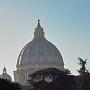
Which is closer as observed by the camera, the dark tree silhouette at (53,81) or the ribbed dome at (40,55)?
the dark tree silhouette at (53,81)

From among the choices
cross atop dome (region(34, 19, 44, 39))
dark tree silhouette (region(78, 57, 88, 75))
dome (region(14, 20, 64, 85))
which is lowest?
dark tree silhouette (region(78, 57, 88, 75))

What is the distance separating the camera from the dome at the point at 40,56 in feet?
482

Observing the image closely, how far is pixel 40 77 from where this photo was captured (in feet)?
171

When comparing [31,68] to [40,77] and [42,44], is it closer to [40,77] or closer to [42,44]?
[42,44]

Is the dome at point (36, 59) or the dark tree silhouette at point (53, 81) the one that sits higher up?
the dome at point (36, 59)

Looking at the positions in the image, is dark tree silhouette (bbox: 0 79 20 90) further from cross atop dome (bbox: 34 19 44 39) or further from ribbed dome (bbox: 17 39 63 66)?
cross atop dome (bbox: 34 19 44 39)

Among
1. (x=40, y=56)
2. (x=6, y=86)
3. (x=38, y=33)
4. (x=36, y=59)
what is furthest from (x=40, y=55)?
(x=6, y=86)

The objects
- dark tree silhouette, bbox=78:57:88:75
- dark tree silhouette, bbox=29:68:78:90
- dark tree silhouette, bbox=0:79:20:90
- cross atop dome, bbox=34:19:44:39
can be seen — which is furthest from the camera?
cross atop dome, bbox=34:19:44:39

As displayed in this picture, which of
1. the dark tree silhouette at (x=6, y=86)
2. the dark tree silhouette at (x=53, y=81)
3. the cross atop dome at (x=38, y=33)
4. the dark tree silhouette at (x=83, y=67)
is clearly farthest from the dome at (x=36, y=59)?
the dark tree silhouette at (x=53, y=81)

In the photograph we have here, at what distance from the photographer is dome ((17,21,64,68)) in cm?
14688

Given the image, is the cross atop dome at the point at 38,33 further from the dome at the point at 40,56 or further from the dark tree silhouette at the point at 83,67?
the dark tree silhouette at the point at 83,67

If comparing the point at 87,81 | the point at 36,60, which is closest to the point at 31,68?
the point at 36,60

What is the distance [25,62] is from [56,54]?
8.68 meters

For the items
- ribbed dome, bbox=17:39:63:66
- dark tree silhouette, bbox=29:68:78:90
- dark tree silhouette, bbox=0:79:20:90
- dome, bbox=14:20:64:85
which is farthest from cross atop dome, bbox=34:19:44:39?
dark tree silhouette, bbox=29:68:78:90
